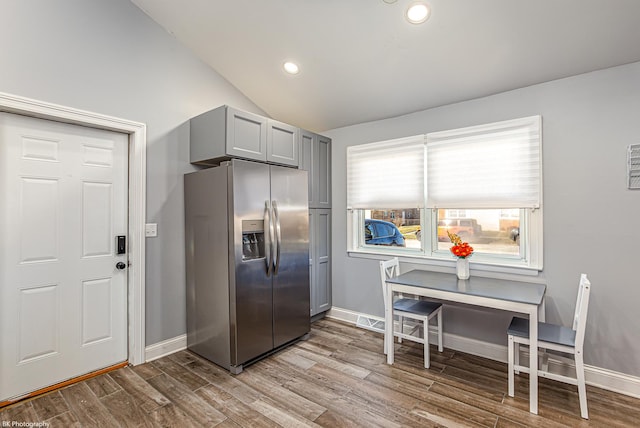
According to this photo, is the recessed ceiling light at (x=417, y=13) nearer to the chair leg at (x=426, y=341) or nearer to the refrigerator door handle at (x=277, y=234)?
the refrigerator door handle at (x=277, y=234)

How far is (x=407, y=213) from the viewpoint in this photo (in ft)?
11.7

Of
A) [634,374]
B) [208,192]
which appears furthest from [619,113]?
[208,192]

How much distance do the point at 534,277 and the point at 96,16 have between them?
14.2 ft

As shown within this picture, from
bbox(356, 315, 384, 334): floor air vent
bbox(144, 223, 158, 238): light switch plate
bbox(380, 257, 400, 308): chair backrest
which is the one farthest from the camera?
bbox(356, 315, 384, 334): floor air vent

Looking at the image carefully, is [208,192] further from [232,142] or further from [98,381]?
[98,381]

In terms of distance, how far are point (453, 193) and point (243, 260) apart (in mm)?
2149

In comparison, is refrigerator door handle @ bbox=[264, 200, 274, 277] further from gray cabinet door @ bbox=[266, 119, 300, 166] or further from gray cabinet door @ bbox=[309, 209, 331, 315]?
gray cabinet door @ bbox=[309, 209, 331, 315]

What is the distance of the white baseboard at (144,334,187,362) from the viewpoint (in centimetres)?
288

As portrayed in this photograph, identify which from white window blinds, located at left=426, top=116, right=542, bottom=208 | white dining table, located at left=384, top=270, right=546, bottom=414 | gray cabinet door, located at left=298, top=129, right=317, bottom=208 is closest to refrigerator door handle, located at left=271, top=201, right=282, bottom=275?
gray cabinet door, located at left=298, top=129, right=317, bottom=208

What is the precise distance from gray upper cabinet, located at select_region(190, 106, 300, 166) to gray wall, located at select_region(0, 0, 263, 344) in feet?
0.69

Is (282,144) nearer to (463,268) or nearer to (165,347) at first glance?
(463,268)

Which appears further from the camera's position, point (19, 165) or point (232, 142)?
point (232, 142)

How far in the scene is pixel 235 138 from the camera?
9.21ft

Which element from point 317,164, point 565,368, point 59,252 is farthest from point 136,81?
point 565,368
